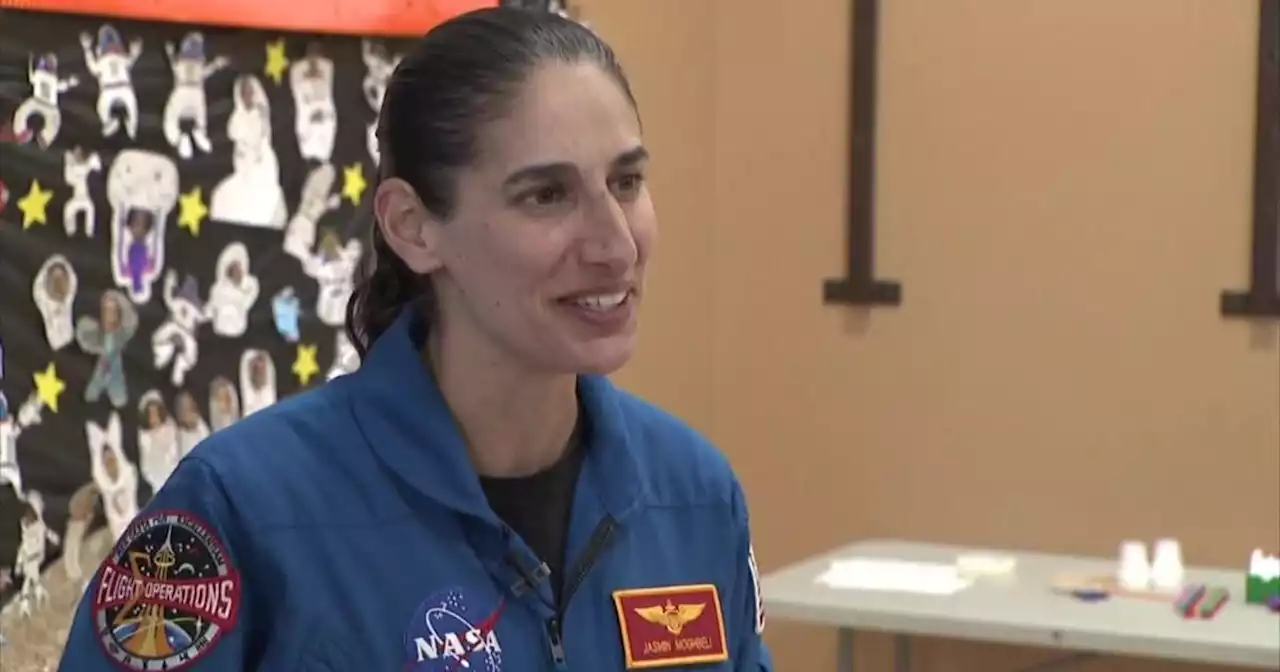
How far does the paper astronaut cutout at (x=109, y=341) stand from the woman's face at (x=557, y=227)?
4.76 feet

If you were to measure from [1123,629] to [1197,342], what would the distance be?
0.99 meters

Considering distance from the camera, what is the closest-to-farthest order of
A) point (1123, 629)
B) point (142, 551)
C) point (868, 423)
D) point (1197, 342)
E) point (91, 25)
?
point (142, 551) < point (91, 25) < point (1123, 629) < point (1197, 342) < point (868, 423)

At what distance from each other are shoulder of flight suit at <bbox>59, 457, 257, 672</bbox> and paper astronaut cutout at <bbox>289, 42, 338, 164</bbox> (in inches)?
68.6

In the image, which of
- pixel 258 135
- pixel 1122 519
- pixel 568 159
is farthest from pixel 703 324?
pixel 568 159

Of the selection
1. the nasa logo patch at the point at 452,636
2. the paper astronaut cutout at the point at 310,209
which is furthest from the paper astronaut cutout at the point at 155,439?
the nasa logo patch at the point at 452,636

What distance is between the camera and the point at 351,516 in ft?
4.31

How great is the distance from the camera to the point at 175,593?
1.25 meters

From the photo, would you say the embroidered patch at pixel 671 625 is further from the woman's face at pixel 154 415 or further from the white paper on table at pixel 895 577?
the white paper on table at pixel 895 577

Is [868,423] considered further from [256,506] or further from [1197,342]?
[256,506]

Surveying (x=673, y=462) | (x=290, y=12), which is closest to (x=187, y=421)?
(x=290, y=12)

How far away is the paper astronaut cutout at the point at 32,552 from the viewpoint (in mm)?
2496

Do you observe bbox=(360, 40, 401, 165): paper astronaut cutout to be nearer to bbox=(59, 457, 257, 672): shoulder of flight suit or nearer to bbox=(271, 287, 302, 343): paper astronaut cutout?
bbox=(271, 287, 302, 343): paper astronaut cutout

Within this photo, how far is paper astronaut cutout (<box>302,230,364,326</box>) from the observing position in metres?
2.98

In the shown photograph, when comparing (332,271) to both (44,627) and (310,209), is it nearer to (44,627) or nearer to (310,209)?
(310,209)
